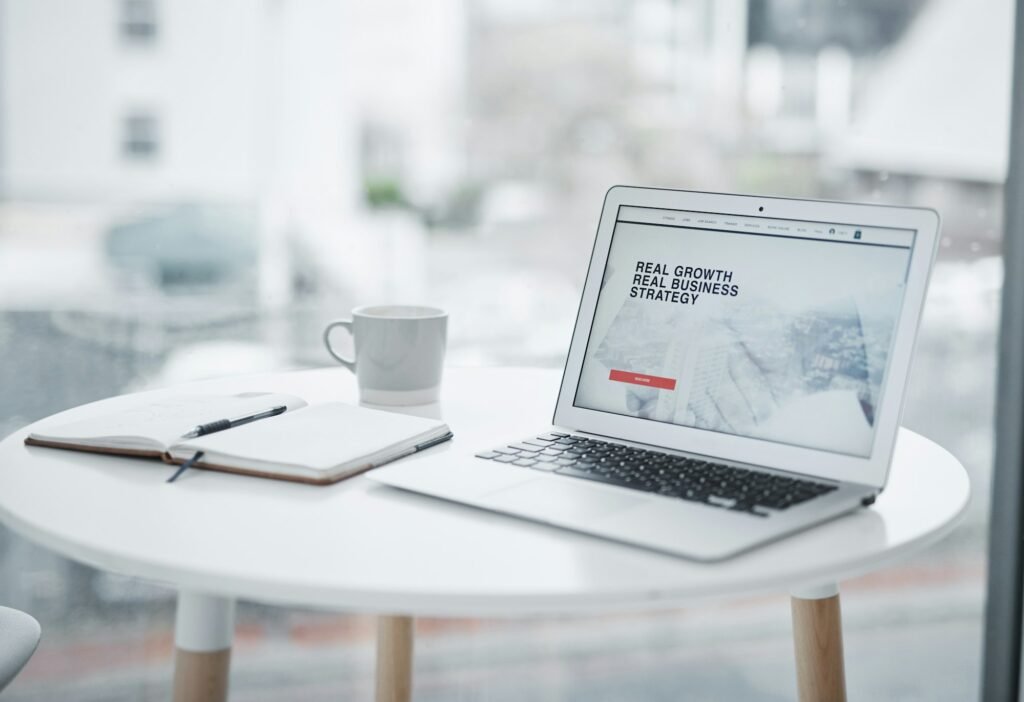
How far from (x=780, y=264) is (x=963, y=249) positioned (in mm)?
1111

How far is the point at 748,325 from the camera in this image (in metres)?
0.88

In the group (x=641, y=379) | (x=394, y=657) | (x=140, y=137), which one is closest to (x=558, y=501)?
(x=641, y=379)

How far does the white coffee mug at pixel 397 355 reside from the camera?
1.03 metres

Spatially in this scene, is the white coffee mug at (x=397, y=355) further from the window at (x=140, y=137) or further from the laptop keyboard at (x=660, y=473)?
the window at (x=140, y=137)

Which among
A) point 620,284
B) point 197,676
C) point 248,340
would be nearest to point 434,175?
point 248,340

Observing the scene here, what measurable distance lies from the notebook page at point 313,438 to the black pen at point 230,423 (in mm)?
18

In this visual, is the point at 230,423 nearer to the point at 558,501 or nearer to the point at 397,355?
the point at 397,355

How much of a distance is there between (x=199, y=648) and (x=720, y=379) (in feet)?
1.54

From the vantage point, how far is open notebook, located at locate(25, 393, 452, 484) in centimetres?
80

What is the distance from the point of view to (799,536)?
0.69 meters

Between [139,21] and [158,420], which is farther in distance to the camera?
[139,21]

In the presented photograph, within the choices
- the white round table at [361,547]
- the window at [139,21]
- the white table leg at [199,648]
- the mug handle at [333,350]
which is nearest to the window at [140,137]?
the window at [139,21]

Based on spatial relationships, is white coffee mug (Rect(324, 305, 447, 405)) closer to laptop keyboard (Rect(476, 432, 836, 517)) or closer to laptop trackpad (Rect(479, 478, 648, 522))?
laptop keyboard (Rect(476, 432, 836, 517))

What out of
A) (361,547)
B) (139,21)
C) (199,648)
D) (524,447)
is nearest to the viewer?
(361,547)
